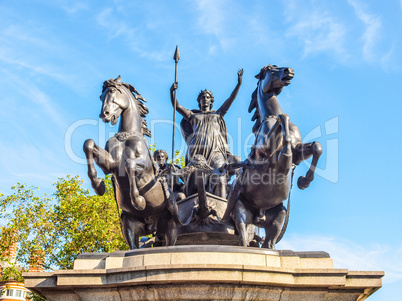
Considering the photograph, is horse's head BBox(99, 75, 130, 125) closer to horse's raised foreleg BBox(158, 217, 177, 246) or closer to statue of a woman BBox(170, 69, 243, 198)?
horse's raised foreleg BBox(158, 217, 177, 246)

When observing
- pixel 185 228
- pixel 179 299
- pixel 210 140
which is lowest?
pixel 179 299

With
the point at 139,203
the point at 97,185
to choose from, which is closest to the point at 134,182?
the point at 139,203

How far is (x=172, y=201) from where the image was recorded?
10086mm

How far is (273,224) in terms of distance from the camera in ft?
32.1

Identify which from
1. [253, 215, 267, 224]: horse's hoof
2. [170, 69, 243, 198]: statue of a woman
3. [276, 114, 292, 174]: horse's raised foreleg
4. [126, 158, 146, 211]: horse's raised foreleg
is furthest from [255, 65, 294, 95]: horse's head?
[126, 158, 146, 211]: horse's raised foreleg

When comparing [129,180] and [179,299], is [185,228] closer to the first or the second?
[129,180]

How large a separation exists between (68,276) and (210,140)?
6.06m

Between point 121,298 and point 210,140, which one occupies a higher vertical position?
point 210,140

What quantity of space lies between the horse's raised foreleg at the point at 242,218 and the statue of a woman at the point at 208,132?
91.6 inches

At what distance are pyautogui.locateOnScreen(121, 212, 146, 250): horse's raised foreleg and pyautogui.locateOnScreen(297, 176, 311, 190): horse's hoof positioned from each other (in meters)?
3.07

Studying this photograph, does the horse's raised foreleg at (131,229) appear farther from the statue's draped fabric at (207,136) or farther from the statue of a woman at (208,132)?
the statue's draped fabric at (207,136)

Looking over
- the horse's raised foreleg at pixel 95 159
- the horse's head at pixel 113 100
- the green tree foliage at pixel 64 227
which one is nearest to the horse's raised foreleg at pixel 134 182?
the horse's raised foreleg at pixel 95 159

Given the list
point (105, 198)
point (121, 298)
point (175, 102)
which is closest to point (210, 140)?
point (175, 102)

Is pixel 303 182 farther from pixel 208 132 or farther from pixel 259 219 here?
pixel 208 132
